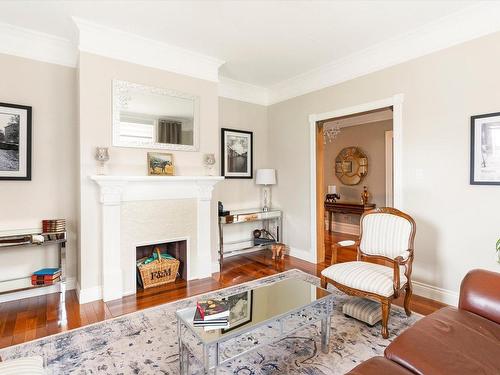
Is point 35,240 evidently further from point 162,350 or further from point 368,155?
point 368,155

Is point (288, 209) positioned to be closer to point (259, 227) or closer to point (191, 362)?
point (259, 227)

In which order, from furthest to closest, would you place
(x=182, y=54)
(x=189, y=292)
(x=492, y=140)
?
(x=182, y=54) → (x=189, y=292) → (x=492, y=140)

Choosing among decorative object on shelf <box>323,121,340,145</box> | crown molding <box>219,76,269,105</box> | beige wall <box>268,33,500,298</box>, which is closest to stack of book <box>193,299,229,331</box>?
beige wall <box>268,33,500,298</box>

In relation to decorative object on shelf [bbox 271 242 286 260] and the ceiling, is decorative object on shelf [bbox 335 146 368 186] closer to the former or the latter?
decorative object on shelf [bbox 271 242 286 260]

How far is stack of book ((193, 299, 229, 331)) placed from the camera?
1.70 meters

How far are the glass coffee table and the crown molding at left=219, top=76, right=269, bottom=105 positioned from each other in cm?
323

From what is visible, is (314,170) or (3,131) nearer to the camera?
(3,131)

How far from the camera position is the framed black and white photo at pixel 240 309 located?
174 centimetres

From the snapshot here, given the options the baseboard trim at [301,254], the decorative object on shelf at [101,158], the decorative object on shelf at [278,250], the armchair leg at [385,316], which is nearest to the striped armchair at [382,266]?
the armchair leg at [385,316]

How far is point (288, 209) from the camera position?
4699mm

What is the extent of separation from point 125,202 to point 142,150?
0.64m

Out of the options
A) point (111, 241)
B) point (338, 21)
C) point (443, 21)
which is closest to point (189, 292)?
point (111, 241)

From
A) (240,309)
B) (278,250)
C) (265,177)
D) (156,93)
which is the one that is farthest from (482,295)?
(156,93)

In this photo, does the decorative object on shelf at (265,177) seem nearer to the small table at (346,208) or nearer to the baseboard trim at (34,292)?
the small table at (346,208)
